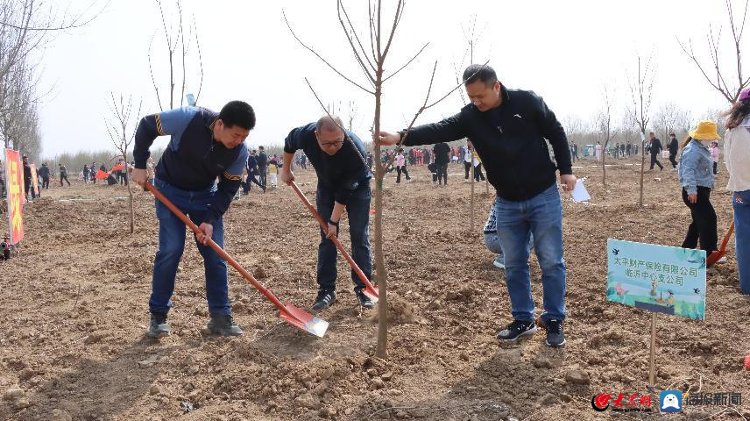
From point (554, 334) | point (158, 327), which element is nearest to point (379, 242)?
point (554, 334)

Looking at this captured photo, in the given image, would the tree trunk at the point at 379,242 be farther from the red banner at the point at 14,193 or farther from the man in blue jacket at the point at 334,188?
the red banner at the point at 14,193

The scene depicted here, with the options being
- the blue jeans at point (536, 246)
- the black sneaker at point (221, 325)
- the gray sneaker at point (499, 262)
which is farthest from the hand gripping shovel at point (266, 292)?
the gray sneaker at point (499, 262)

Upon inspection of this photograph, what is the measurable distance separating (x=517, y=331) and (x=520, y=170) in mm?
1000

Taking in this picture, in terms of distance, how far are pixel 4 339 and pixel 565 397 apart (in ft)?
12.1

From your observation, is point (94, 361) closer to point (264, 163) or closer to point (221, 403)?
point (221, 403)

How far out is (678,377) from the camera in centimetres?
306

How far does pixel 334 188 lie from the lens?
15.0 feet

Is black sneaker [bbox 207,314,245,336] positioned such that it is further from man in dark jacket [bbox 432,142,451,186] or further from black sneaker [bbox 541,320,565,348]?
man in dark jacket [bbox 432,142,451,186]

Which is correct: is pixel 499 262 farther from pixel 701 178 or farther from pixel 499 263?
pixel 701 178

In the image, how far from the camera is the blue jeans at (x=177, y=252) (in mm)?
3869

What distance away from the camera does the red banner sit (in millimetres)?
7301

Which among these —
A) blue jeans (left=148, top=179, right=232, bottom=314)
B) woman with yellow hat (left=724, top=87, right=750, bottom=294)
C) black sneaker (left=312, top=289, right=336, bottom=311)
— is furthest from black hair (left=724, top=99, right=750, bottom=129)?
blue jeans (left=148, top=179, right=232, bottom=314)

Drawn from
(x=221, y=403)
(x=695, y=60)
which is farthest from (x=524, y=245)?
(x=695, y=60)

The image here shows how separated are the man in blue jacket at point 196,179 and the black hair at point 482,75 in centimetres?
132
